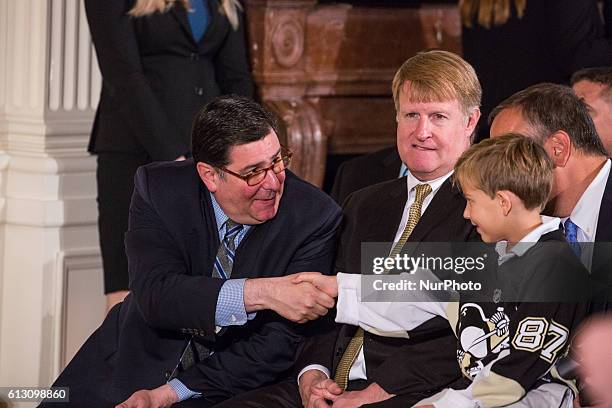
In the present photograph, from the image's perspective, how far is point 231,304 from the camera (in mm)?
2873

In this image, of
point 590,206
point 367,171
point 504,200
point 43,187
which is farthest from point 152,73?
point 504,200

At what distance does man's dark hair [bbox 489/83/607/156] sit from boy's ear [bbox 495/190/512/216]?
1.40 feet

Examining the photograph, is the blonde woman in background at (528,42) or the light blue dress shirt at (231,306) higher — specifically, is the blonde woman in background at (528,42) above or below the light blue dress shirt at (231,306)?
above

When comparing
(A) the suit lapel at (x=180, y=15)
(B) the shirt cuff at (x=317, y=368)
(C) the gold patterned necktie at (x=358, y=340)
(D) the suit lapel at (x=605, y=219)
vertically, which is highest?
(A) the suit lapel at (x=180, y=15)

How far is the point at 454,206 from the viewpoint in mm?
2885

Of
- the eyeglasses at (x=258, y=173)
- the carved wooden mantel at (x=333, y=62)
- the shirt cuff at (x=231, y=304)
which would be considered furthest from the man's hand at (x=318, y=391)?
the carved wooden mantel at (x=333, y=62)

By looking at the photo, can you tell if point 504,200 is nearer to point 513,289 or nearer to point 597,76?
point 513,289

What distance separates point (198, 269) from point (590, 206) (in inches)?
37.6

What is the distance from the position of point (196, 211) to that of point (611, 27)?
2.25 m

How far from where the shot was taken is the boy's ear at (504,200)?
Result: 2.58 m

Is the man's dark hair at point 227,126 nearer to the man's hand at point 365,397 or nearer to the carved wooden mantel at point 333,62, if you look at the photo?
the man's hand at point 365,397

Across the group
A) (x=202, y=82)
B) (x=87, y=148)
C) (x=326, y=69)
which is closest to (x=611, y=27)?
(x=326, y=69)

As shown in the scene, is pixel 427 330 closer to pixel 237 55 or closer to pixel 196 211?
pixel 196 211

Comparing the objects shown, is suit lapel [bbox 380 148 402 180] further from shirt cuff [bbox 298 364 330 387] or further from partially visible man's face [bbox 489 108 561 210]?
shirt cuff [bbox 298 364 330 387]
